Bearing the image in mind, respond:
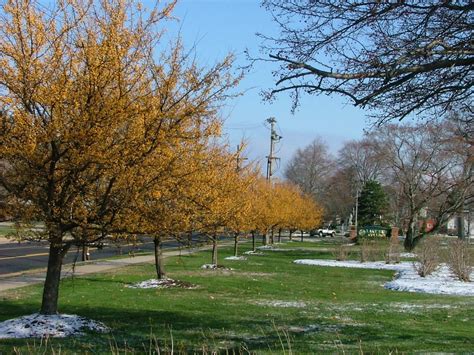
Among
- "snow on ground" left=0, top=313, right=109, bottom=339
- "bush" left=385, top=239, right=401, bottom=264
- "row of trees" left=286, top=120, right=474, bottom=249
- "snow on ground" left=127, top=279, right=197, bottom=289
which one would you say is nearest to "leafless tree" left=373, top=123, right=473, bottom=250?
"row of trees" left=286, top=120, right=474, bottom=249

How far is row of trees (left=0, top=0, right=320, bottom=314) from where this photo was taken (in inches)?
303

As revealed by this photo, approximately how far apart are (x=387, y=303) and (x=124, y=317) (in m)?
6.52

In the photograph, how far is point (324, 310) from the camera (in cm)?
1258

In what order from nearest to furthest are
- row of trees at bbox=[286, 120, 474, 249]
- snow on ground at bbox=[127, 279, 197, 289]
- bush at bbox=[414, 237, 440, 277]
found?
snow on ground at bbox=[127, 279, 197, 289]
bush at bbox=[414, 237, 440, 277]
row of trees at bbox=[286, 120, 474, 249]

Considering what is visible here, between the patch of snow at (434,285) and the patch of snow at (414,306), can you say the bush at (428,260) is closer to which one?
the patch of snow at (434,285)

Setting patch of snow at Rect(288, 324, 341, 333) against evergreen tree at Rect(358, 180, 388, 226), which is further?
evergreen tree at Rect(358, 180, 388, 226)

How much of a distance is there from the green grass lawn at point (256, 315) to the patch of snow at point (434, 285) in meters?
0.76

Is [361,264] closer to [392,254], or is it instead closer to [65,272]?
[392,254]

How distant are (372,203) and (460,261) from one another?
159ft

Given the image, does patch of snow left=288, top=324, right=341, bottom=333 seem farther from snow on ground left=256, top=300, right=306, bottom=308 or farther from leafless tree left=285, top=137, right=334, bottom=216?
leafless tree left=285, top=137, right=334, bottom=216

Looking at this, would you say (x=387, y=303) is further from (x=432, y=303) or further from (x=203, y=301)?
(x=203, y=301)

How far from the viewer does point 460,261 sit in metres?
20.5

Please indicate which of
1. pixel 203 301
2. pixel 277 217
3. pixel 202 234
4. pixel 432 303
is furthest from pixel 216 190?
pixel 277 217

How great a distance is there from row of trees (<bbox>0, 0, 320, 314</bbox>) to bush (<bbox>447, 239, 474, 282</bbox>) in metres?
14.5
